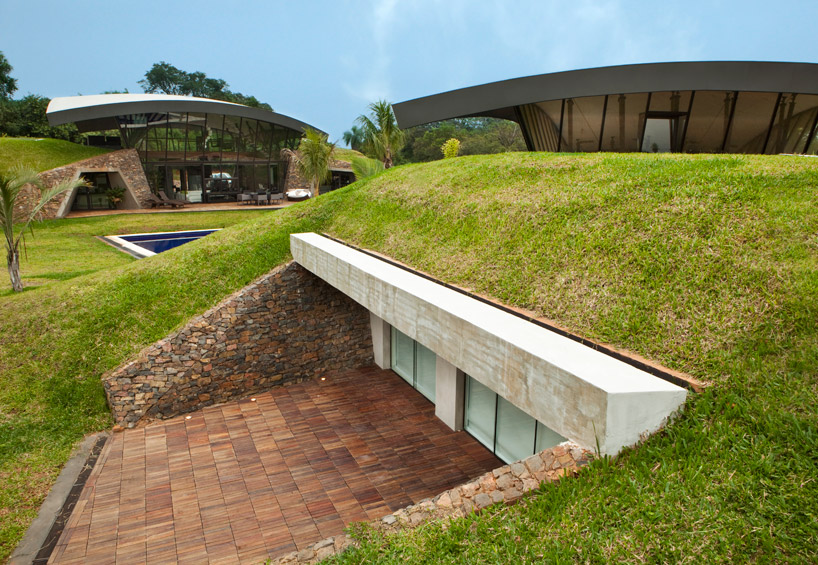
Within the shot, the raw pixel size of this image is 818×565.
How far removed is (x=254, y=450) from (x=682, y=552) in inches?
327

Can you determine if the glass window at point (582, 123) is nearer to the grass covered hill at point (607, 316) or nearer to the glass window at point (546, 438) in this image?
the grass covered hill at point (607, 316)

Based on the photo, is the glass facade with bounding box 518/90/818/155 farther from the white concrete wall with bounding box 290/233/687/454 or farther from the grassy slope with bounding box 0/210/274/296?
the grassy slope with bounding box 0/210/274/296

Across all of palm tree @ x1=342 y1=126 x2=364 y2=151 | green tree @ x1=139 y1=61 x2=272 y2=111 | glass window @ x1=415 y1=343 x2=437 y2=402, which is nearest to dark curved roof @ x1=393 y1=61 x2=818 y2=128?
glass window @ x1=415 y1=343 x2=437 y2=402

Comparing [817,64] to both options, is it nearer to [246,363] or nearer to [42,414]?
[246,363]

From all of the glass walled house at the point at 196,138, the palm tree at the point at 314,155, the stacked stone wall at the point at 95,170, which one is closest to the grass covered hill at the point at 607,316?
the palm tree at the point at 314,155

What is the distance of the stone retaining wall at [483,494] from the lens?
17.4ft

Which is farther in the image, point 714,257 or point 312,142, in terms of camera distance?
point 312,142

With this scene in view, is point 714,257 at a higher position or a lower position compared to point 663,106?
lower

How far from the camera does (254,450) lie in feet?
34.3

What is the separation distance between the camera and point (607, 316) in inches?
266

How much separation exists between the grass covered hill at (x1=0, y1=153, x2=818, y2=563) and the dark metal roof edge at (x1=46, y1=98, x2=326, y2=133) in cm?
1979

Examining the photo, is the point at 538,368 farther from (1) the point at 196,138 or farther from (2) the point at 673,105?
(1) the point at 196,138

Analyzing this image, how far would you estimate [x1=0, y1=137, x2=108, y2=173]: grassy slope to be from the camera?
28416 mm

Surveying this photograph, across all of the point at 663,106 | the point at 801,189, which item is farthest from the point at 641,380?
the point at 663,106
